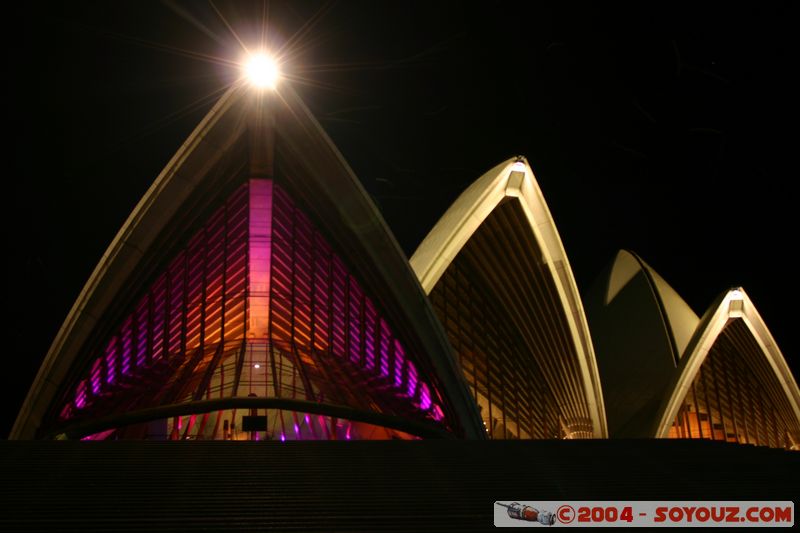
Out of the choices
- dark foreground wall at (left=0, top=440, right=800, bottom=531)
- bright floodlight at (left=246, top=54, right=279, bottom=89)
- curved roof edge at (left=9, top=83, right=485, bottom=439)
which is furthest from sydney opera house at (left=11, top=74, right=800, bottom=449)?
dark foreground wall at (left=0, top=440, right=800, bottom=531)

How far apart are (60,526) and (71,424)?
8622 millimetres

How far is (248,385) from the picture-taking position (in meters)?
14.4

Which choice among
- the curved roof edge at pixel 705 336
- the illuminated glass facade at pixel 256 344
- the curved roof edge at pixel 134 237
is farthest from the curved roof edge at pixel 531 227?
the curved roof edge at pixel 134 237

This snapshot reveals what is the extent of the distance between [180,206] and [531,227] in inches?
296

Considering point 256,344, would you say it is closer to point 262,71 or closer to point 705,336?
point 262,71

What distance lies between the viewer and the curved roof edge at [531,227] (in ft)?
57.9

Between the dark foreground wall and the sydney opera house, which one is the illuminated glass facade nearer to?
the sydney opera house

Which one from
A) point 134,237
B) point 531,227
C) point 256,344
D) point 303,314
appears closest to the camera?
point 134,237

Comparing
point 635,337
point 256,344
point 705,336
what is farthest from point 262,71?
point 635,337

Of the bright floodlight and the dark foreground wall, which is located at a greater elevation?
the bright floodlight

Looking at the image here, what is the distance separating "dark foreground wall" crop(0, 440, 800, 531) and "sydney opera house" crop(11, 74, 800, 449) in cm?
498

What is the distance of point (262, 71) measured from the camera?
13656 millimetres

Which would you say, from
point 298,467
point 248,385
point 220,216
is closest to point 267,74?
point 220,216

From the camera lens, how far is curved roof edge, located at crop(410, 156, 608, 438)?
57.9 feet
